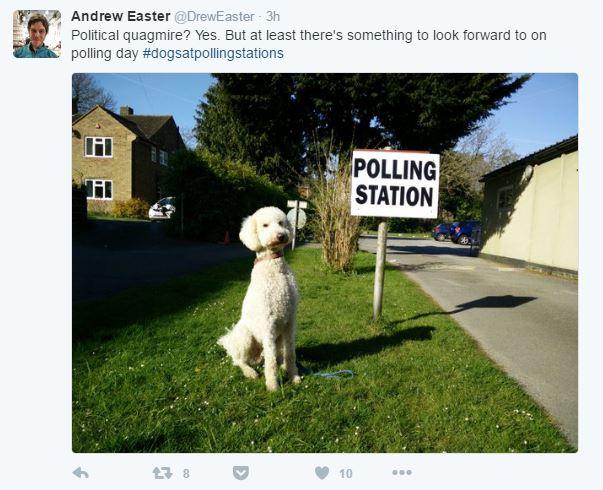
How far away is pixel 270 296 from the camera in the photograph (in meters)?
2.58

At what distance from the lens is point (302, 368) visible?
299 centimetres

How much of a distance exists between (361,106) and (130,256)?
7.57 m

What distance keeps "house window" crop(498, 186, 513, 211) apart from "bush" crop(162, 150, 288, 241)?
426 inches

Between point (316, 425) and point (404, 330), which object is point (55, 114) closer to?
point (316, 425)

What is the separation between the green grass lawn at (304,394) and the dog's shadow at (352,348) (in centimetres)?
1

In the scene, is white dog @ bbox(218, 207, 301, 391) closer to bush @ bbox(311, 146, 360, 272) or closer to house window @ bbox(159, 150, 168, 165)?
bush @ bbox(311, 146, 360, 272)

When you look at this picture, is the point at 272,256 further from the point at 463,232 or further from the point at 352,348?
the point at 463,232

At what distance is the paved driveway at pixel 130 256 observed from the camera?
17.6 feet

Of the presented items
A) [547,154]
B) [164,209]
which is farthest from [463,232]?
[164,209]

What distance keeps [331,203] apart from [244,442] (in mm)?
6670

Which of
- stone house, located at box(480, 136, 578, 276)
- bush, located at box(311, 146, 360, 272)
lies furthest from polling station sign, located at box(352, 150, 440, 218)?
stone house, located at box(480, 136, 578, 276)

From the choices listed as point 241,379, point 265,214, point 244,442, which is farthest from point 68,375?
point 265,214

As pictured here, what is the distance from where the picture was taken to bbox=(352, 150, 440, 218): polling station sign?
327cm
